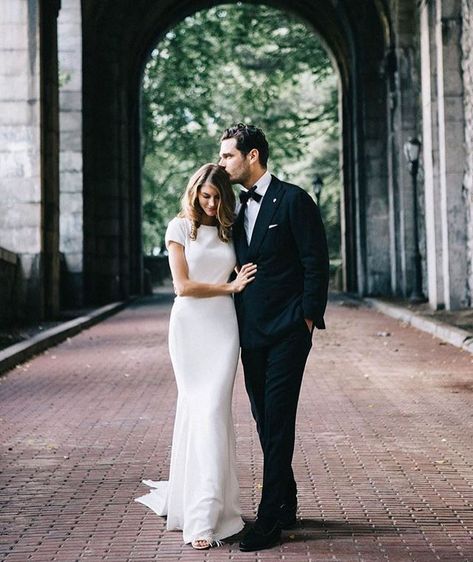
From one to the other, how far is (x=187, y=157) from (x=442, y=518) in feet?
129

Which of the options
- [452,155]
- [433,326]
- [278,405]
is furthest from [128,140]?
[278,405]

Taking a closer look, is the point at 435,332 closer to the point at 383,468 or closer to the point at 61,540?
the point at 383,468

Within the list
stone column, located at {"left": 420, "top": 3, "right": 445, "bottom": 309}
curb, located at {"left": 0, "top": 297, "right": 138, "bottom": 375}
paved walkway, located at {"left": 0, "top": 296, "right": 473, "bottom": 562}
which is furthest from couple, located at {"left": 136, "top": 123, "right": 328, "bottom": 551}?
stone column, located at {"left": 420, "top": 3, "right": 445, "bottom": 309}

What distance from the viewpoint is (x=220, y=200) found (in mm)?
4430

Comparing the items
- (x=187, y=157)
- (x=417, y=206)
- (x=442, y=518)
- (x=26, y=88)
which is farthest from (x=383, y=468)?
(x=187, y=157)

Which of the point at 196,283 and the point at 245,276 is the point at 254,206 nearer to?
the point at 245,276

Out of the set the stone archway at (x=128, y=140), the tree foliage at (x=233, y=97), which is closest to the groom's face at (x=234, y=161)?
the stone archway at (x=128, y=140)

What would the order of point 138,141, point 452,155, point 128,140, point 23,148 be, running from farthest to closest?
1. point 138,141
2. point 128,140
3. point 452,155
4. point 23,148

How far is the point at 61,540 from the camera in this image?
4387 millimetres

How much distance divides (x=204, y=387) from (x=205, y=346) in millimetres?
175

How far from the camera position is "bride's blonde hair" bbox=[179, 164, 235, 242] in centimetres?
442

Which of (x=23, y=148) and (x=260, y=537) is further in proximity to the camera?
(x=23, y=148)

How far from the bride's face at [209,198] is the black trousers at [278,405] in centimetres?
62

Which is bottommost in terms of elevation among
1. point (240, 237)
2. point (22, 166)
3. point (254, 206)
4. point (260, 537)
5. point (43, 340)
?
point (260, 537)
